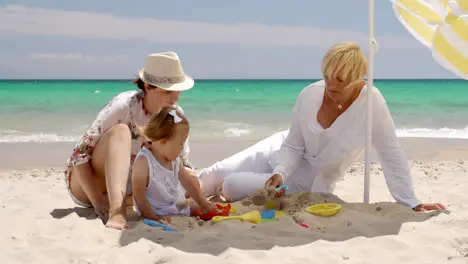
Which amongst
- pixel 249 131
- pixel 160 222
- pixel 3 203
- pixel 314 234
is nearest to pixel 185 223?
pixel 160 222

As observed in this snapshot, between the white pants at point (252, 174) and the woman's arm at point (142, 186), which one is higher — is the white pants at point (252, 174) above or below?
below

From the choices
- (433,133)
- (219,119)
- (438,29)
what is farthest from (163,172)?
(219,119)

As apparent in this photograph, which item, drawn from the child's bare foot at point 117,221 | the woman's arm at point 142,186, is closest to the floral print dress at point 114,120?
the woman's arm at point 142,186

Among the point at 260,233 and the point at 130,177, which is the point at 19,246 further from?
the point at 260,233

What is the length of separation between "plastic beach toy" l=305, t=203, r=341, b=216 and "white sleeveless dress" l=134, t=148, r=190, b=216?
0.85 metres

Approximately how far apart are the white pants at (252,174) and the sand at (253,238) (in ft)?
0.73

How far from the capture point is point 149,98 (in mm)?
4074

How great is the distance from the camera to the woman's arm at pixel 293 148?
4.45 m

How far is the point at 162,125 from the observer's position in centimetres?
376

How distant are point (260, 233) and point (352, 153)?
116cm

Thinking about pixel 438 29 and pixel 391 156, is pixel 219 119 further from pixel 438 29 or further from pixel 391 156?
pixel 438 29

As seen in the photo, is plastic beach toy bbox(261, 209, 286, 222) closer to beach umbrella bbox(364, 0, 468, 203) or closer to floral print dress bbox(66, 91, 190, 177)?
beach umbrella bbox(364, 0, 468, 203)

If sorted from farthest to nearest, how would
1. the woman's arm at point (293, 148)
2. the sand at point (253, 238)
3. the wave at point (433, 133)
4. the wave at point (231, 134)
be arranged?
the wave at point (433, 133) < the wave at point (231, 134) < the woman's arm at point (293, 148) < the sand at point (253, 238)

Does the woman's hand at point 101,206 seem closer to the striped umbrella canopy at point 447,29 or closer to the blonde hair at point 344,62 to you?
the blonde hair at point 344,62
